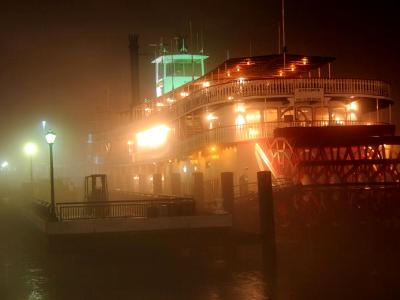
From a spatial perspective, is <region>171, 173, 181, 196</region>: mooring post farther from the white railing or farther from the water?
the water

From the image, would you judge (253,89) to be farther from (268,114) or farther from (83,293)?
(83,293)

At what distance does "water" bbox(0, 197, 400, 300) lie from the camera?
52.1ft

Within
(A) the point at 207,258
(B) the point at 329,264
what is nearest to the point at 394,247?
(B) the point at 329,264

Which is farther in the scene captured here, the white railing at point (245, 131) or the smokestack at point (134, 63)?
the smokestack at point (134, 63)

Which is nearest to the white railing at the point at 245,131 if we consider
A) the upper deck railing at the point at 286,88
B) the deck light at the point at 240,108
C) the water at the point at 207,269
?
the deck light at the point at 240,108

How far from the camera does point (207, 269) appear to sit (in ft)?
61.8

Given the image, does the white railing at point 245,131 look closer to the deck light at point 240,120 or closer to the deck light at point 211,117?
the deck light at point 240,120

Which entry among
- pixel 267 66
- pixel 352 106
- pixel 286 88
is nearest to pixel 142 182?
pixel 267 66

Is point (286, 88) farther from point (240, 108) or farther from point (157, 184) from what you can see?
point (157, 184)

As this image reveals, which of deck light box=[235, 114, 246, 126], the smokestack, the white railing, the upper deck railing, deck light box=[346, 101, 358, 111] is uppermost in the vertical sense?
the smokestack

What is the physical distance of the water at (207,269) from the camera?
52.1ft

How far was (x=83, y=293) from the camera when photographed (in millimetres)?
15852

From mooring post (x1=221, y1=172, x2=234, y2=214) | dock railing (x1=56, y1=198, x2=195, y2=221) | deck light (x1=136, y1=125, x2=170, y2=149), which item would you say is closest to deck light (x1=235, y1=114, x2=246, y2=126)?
mooring post (x1=221, y1=172, x2=234, y2=214)

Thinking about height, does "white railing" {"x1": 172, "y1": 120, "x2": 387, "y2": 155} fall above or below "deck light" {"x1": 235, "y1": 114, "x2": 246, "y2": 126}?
below
